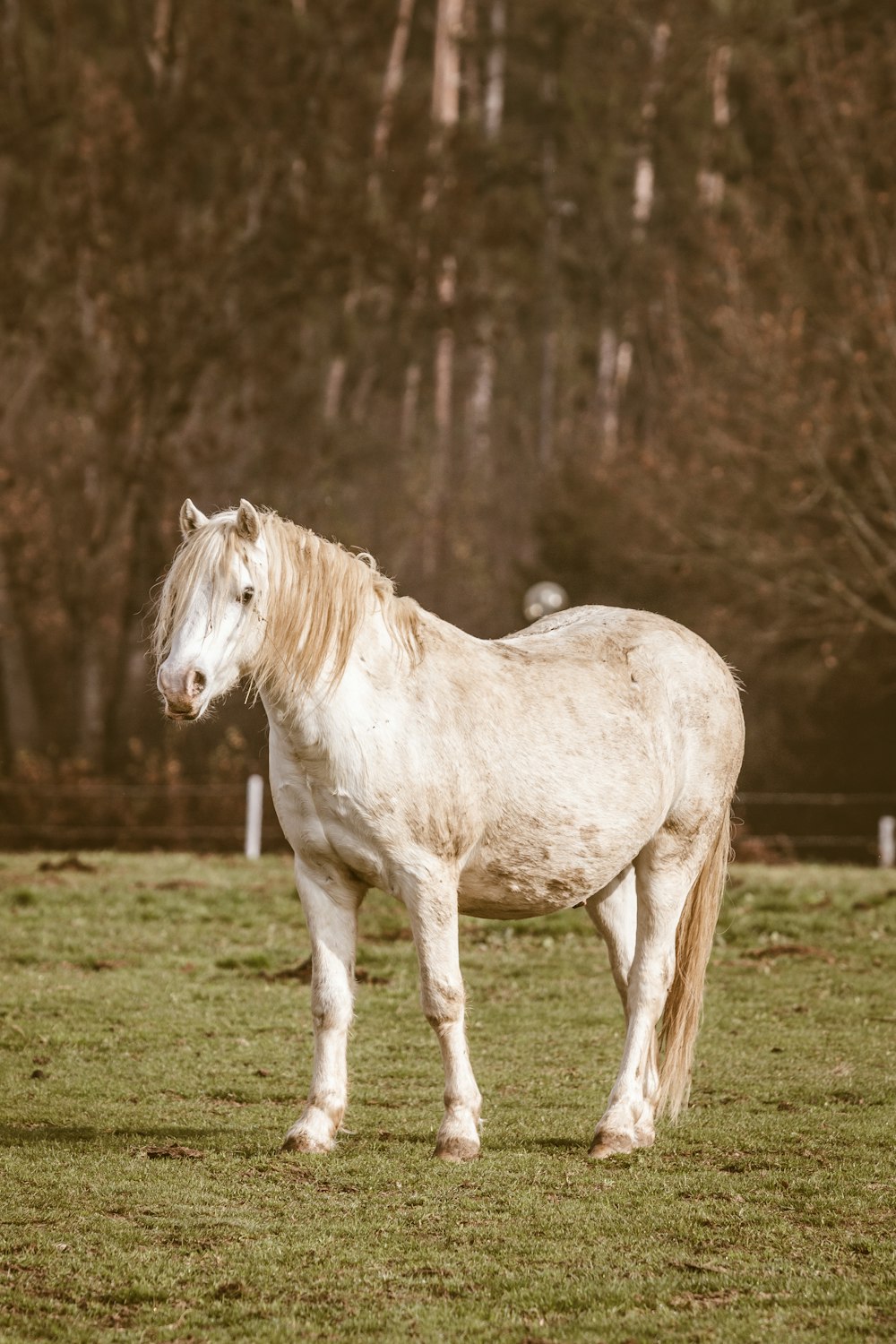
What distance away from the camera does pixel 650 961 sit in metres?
6.77

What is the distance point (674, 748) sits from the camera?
693 centimetres

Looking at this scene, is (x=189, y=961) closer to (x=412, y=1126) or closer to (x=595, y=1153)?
(x=412, y=1126)

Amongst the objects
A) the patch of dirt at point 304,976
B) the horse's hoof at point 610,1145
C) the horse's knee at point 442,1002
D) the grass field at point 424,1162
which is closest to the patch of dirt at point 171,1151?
the grass field at point 424,1162

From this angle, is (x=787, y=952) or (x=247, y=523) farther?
(x=787, y=952)

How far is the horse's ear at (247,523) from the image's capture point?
5.74 meters

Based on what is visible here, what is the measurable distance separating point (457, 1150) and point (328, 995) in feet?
2.51

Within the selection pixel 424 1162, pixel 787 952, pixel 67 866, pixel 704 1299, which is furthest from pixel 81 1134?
pixel 67 866

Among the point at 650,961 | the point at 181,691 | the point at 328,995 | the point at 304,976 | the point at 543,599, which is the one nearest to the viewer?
the point at 181,691

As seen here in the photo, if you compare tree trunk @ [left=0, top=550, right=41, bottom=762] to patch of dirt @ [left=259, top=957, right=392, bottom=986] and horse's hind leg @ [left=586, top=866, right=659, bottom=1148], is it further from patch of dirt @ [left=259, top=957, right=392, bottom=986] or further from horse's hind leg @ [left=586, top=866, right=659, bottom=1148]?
horse's hind leg @ [left=586, top=866, right=659, bottom=1148]

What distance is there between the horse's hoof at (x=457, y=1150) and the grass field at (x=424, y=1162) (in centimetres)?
7

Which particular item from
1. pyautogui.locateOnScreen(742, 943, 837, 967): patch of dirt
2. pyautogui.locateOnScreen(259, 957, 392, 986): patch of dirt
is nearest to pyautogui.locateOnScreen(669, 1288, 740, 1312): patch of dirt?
pyautogui.locateOnScreen(259, 957, 392, 986): patch of dirt

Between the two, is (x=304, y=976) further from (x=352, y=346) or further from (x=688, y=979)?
(x=352, y=346)

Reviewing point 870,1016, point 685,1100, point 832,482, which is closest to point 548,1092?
point 685,1100

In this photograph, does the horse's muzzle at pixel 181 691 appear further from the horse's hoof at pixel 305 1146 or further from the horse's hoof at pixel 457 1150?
the horse's hoof at pixel 457 1150
